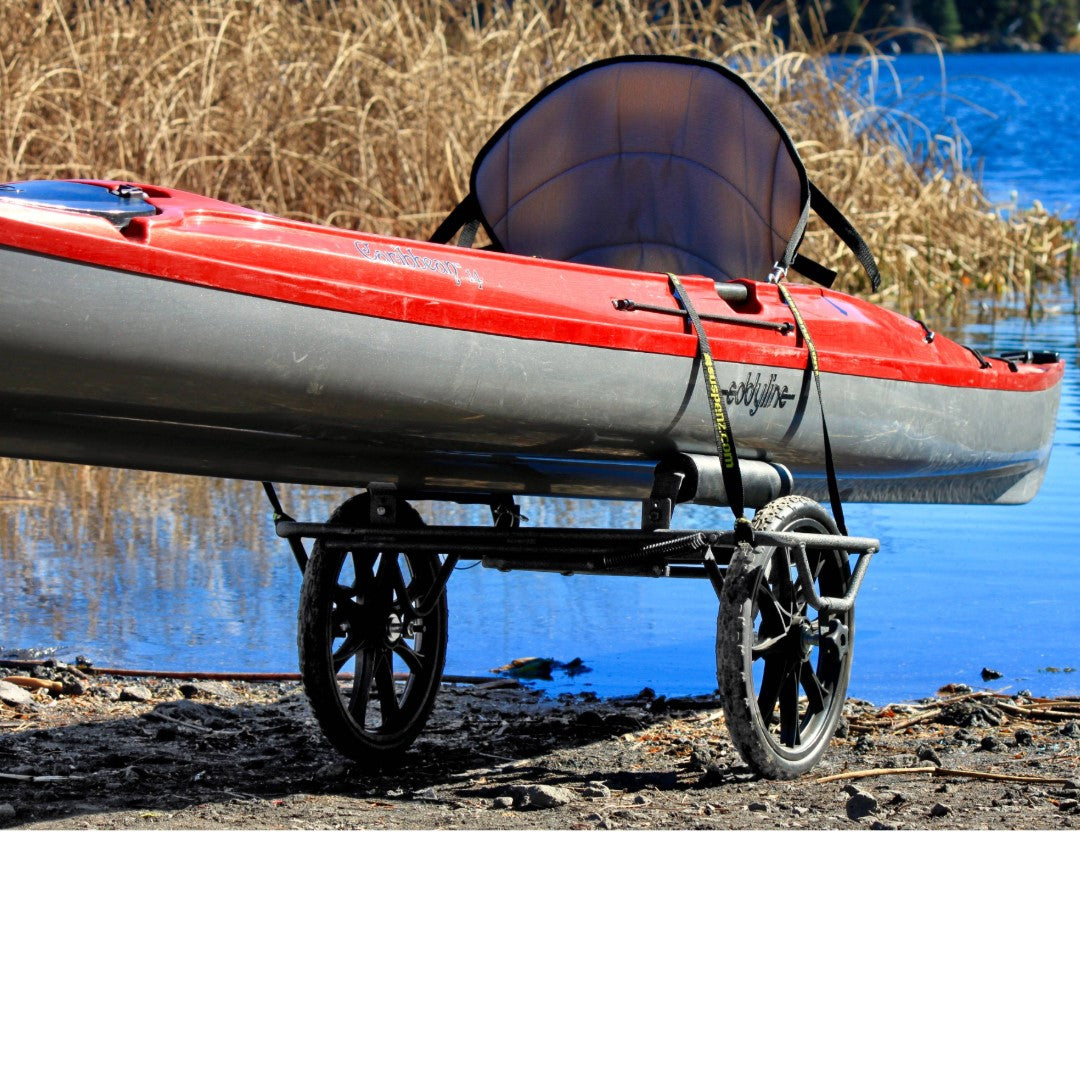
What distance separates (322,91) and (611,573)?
6.37 meters

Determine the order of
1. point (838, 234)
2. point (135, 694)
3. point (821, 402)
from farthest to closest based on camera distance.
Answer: point (838, 234)
point (135, 694)
point (821, 402)

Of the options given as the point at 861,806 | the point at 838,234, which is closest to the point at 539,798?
the point at 861,806

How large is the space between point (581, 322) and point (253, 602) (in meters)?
2.42

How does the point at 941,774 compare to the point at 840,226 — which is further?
the point at 840,226

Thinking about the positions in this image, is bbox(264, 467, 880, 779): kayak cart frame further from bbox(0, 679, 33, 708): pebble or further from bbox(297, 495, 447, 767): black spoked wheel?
bbox(0, 679, 33, 708): pebble

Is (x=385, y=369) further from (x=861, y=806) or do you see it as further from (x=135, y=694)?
(x=135, y=694)

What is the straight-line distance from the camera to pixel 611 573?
3.99 metres

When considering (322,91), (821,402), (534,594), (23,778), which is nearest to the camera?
(23,778)

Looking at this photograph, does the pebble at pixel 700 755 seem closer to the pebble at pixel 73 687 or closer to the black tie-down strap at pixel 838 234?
the black tie-down strap at pixel 838 234

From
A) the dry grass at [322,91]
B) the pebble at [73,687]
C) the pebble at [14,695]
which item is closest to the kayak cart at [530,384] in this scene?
the pebble at [73,687]

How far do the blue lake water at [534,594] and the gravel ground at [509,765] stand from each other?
0.34 metres

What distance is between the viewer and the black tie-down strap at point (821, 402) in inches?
169

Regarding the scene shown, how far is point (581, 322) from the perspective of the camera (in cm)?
393

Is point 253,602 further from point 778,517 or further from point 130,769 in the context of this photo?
point 778,517
